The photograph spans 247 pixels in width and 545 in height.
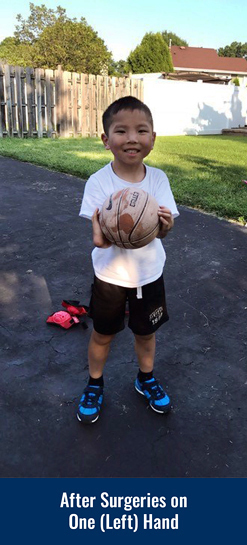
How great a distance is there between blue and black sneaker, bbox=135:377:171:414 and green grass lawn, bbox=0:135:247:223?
395 centimetres

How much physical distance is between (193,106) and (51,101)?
9688 millimetres

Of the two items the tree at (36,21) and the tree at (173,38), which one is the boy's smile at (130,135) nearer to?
the tree at (36,21)

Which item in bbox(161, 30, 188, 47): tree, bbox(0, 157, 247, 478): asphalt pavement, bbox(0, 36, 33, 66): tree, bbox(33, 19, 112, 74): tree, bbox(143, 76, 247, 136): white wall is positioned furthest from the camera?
bbox(161, 30, 188, 47): tree

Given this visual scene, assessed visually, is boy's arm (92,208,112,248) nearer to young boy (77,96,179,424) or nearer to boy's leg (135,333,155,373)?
young boy (77,96,179,424)

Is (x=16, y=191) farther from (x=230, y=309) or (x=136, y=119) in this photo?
(x=136, y=119)

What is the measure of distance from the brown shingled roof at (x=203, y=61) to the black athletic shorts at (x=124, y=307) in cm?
6245

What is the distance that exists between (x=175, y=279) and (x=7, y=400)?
7.08 ft

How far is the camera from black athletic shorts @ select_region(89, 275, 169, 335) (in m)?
2.25

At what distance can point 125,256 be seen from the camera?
2199 millimetres

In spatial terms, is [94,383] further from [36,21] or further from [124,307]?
[36,21]

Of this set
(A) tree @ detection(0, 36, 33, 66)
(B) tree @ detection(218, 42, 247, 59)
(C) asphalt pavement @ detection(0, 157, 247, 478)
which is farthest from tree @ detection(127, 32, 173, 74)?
(B) tree @ detection(218, 42, 247, 59)

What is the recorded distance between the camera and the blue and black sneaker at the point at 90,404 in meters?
2.35

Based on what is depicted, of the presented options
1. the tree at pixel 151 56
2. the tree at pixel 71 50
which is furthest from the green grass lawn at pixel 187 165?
the tree at pixel 71 50

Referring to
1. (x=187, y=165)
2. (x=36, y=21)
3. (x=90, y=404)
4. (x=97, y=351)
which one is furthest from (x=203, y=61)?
(x=90, y=404)
